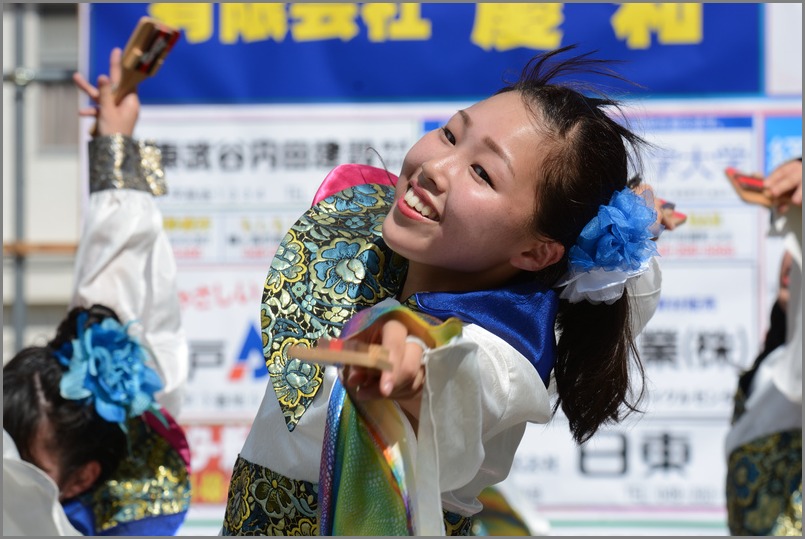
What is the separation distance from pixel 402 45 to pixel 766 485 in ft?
4.94

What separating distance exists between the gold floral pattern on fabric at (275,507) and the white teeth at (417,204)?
36cm

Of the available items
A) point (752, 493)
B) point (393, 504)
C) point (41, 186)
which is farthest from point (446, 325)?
point (41, 186)

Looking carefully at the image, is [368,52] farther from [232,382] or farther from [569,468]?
[569,468]

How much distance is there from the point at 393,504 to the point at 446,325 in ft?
0.64

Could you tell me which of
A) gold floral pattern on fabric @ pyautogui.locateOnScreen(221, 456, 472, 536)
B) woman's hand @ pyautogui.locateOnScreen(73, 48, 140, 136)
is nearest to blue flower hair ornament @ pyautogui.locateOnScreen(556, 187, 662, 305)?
gold floral pattern on fabric @ pyautogui.locateOnScreen(221, 456, 472, 536)

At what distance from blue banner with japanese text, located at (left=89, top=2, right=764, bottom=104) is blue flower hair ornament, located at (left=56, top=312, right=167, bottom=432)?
1292 mm

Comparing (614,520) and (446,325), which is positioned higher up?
(446,325)

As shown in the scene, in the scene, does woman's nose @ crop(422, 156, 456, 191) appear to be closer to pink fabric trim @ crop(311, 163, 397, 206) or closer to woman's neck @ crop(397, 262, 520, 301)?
woman's neck @ crop(397, 262, 520, 301)

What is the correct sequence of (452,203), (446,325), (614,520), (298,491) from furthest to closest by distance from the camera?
1. (614,520)
2. (298,491)
3. (452,203)
4. (446,325)

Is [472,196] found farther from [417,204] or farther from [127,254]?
[127,254]

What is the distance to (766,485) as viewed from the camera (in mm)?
2764

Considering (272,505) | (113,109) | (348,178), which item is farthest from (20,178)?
(272,505)

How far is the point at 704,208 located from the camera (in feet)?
10.3

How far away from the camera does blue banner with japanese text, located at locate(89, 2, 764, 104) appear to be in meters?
3.12
